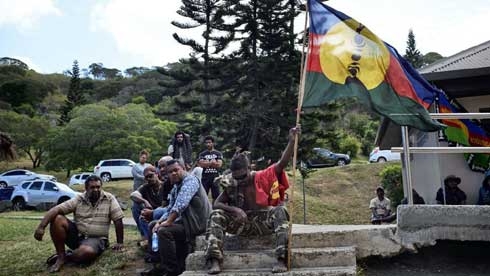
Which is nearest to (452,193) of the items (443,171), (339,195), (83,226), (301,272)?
(443,171)

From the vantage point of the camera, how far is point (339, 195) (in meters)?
27.3

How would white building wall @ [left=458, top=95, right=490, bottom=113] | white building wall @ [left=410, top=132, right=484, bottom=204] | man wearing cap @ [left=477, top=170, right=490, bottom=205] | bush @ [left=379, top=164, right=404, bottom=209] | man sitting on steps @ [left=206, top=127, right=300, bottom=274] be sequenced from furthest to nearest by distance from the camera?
bush @ [left=379, top=164, right=404, bottom=209]
white building wall @ [left=458, top=95, right=490, bottom=113]
white building wall @ [left=410, top=132, right=484, bottom=204]
man wearing cap @ [left=477, top=170, right=490, bottom=205]
man sitting on steps @ [left=206, top=127, right=300, bottom=274]

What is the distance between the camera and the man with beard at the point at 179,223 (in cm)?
621

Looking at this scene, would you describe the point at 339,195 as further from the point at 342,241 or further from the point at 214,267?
the point at 214,267

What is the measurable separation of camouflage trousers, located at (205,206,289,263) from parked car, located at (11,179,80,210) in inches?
841

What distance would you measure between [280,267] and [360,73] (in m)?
2.27

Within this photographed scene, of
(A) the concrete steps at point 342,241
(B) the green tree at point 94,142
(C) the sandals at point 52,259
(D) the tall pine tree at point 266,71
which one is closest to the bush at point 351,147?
(B) the green tree at point 94,142

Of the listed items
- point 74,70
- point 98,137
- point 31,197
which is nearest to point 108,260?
point 31,197

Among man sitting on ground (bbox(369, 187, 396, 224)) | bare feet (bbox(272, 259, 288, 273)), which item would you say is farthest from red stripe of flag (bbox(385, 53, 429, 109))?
man sitting on ground (bbox(369, 187, 396, 224))

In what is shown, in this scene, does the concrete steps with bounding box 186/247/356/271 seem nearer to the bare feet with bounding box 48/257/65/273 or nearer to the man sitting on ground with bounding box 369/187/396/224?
the bare feet with bounding box 48/257/65/273

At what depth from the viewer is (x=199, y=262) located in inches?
233

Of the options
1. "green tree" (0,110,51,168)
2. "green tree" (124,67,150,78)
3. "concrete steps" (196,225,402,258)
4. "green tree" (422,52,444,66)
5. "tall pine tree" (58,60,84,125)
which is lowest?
"concrete steps" (196,225,402,258)

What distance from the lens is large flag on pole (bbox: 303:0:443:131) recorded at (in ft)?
19.6

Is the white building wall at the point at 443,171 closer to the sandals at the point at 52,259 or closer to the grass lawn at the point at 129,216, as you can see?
the grass lawn at the point at 129,216
